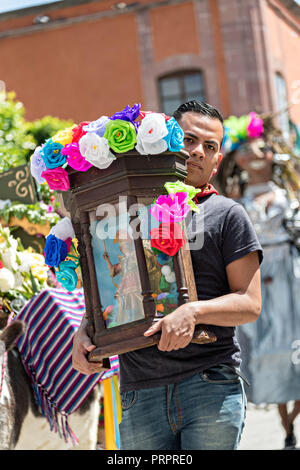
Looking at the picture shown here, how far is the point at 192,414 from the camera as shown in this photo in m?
2.62

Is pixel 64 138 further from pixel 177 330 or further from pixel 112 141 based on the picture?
pixel 177 330

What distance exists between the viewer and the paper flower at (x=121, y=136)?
2621mm

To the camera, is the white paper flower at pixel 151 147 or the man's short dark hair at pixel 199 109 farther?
the man's short dark hair at pixel 199 109

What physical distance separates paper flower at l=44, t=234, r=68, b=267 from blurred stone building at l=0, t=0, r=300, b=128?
1555 centimetres

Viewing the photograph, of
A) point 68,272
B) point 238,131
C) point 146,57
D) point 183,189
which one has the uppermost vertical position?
point 146,57

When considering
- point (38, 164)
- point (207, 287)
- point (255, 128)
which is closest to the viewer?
point (207, 287)

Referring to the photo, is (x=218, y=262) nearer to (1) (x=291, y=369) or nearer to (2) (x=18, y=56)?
(1) (x=291, y=369)

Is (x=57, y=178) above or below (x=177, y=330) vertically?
above

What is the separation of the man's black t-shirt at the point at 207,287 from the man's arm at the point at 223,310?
0.16 ft

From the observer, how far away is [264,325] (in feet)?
24.7

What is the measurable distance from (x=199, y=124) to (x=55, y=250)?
0.67m

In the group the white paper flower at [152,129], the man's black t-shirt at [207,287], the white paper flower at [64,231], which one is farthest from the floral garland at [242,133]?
the white paper flower at [152,129]

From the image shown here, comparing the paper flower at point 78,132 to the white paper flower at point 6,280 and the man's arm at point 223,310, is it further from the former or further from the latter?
the white paper flower at point 6,280

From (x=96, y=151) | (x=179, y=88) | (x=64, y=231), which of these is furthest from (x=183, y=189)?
(x=179, y=88)
